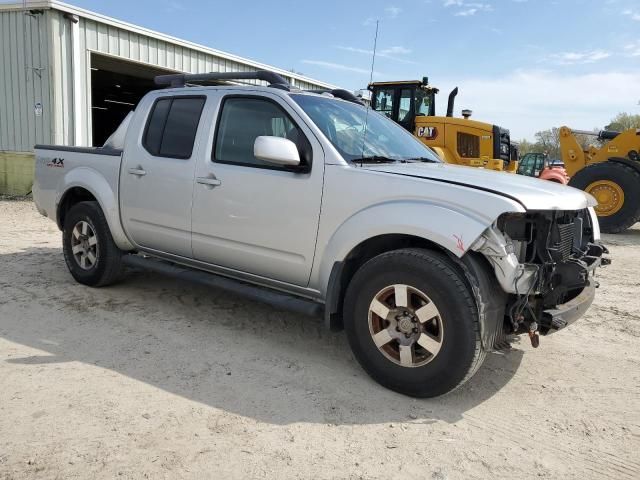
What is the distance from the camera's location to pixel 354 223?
3449mm

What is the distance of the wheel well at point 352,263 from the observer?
3459 millimetres

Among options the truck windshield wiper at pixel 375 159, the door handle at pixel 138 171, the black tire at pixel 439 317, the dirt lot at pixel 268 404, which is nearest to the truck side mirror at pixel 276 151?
the truck windshield wiper at pixel 375 159

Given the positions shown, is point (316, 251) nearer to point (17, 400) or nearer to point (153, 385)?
point (153, 385)

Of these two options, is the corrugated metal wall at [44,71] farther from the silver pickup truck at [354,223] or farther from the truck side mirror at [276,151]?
the truck side mirror at [276,151]

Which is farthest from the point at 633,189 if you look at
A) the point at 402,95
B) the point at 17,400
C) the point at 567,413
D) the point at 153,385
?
the point at 17,400

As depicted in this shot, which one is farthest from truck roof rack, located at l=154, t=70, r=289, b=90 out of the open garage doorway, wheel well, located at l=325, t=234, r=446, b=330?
the open garage doorway

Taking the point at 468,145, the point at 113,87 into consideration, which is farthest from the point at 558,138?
the point at 113,87

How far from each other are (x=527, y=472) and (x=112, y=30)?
13406 millimetres

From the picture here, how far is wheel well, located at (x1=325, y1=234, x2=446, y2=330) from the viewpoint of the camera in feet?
11.3

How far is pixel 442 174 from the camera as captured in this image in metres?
3.46

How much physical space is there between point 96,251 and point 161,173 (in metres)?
1.32

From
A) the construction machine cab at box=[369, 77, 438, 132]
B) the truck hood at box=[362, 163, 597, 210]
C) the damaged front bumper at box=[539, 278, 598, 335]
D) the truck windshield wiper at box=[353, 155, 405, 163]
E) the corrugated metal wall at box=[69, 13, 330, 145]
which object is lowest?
the damaged front bumper at box=[539, 278, 598, 335]

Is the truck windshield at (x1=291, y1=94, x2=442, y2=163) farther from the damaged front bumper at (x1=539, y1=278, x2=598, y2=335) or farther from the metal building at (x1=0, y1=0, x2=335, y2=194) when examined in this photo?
the metal building at (x1=0, y1=0, x2=335, y2=194)

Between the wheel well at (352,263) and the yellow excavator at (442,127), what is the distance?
9001mm
